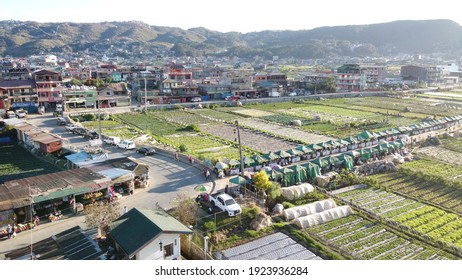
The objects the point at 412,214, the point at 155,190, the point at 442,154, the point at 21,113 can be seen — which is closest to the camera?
the point at 412,214

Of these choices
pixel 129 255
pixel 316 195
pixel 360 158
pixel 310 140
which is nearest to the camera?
pixel 129 255

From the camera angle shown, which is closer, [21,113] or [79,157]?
[79,157]

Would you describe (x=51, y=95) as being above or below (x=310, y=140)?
above

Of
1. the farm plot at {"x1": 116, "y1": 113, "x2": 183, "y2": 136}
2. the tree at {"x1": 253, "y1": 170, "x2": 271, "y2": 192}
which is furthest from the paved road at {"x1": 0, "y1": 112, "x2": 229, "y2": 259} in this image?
the farm plot at {"x1": 116, "y1": 113, "x2": 183, "y2": 136}

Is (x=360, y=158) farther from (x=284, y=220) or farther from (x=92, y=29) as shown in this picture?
(x=92, y=29)

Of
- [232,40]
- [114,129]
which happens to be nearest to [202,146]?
[114,129]

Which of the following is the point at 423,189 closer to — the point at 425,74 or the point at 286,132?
the point at 286,132

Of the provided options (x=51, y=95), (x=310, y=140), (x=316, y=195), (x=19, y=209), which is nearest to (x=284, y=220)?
(x=316, y=195)
